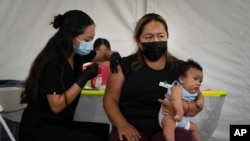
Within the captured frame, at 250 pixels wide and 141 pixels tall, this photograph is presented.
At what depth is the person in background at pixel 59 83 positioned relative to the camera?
1.45m

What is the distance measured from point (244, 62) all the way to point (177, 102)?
5.39ft

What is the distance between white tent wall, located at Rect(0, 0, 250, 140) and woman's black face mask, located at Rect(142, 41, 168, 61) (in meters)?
1.39

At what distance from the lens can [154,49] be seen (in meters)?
1.59

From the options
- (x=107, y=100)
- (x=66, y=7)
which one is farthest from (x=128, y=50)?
(x=107, y=100)

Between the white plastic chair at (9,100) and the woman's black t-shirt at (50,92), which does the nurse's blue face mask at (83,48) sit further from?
the white plastic chair at (9,100)

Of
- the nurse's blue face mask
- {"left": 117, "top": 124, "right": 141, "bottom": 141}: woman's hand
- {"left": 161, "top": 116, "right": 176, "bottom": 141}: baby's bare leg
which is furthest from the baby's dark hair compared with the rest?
the nurse's blue face mask

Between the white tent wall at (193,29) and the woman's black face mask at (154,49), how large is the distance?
1.39 m

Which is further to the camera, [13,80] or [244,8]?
[13,80]

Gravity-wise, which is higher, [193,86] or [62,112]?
[193,86]

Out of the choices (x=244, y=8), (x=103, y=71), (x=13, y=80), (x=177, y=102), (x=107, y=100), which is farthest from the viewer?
(x=13, y=80)

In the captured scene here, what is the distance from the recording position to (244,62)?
288 cm

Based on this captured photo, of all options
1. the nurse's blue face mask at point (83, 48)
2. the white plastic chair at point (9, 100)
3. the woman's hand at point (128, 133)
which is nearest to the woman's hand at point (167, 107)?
the woman's hand at point (128, 133)

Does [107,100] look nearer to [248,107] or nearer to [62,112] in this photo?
[62,112]

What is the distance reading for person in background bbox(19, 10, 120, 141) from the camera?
1.45m
